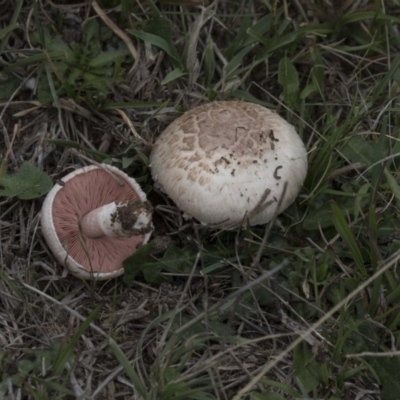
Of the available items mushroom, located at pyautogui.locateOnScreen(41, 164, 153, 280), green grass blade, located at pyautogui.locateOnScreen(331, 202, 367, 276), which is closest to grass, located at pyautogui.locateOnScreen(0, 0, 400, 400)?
green grass blade, located at pyautogui.locateOnScreen(331, 202, 367, 276)

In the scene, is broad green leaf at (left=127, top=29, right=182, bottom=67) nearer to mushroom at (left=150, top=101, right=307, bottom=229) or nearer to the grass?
the grass

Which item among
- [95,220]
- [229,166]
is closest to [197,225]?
[229,166]

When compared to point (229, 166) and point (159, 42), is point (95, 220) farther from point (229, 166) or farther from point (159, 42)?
point (159, 42)

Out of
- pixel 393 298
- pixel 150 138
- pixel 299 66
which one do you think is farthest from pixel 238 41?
pixel 393 298

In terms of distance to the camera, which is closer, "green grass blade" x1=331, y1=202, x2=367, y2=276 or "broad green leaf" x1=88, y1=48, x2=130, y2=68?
"green grass blade" x1=331, y1=202, x2=367, y2=276

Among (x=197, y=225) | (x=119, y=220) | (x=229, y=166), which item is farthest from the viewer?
(x=197, y=225)
